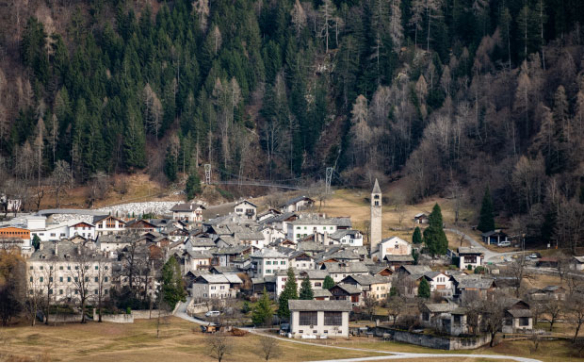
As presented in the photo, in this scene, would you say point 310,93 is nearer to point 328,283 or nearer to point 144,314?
point 328,283

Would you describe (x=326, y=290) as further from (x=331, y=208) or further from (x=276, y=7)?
(x=276, y=7)

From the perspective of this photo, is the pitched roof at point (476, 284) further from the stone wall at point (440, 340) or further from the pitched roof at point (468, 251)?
the stone wall at point (440, 340)

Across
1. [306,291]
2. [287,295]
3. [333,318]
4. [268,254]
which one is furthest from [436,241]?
[333,318]

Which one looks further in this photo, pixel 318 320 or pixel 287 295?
pixel 287 295

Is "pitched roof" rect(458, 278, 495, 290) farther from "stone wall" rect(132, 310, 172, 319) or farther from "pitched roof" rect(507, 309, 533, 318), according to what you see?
"stone wall" rect(132, 310, 172, 319)

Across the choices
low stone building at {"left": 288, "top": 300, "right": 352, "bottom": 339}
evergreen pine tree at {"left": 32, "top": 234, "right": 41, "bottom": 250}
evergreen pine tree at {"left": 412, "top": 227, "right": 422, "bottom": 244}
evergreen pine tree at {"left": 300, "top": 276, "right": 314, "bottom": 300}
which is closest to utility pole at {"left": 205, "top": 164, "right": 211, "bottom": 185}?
evergreen pine tree at {"left": 32, "top": 234, "right": 41, "bottom": 250}

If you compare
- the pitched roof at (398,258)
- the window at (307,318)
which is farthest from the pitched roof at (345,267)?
the window at (307,318)
